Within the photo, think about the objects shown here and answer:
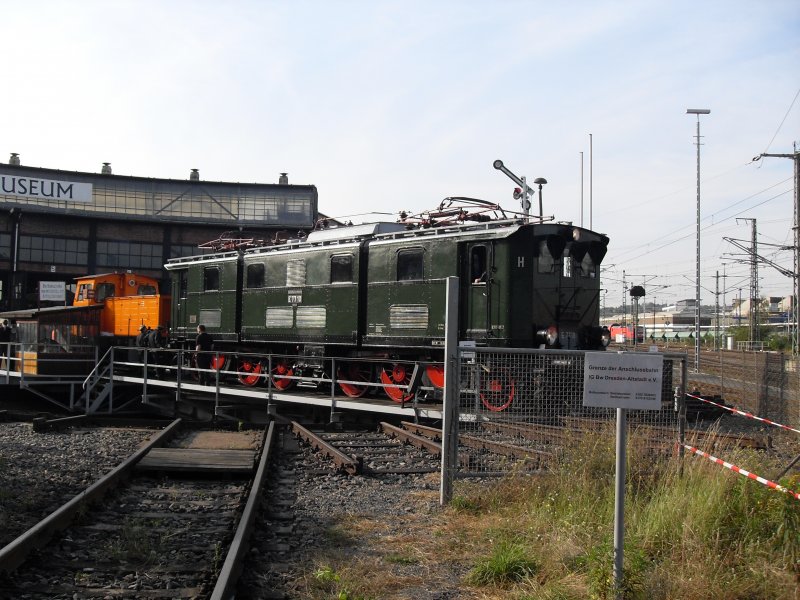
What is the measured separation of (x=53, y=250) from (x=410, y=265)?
29.2 meters

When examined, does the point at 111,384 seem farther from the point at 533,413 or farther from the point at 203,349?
the point at 533,413

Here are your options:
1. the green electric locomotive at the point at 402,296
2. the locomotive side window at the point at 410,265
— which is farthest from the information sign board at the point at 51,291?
the locomotive side window at the point at 410,265

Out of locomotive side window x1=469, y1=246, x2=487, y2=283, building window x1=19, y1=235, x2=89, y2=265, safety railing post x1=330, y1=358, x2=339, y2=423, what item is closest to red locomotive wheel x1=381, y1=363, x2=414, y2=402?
safety railing post x1=330, y1=358, x2=339, y2=423

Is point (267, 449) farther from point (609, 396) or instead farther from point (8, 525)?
point (609, 396)

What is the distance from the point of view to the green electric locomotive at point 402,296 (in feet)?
43.5

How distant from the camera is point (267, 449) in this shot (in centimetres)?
1102

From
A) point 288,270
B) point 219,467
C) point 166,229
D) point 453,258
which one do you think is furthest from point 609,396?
point 166,229

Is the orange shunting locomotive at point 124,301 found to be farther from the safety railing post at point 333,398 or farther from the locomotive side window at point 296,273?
the safety railing post at point 333,398

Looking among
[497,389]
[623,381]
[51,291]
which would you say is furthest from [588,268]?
[51,291]

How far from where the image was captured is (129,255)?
38.6 meters

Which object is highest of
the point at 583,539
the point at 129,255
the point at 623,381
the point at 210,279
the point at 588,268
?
the point at 129,255

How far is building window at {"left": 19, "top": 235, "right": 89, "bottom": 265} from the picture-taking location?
122ft

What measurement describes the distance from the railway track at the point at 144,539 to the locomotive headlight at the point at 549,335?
579 cm

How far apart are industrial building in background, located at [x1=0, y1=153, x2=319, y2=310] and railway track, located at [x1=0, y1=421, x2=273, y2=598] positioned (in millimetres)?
29175
